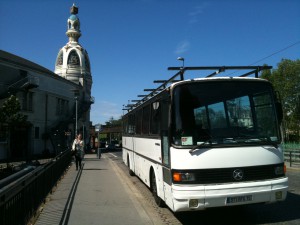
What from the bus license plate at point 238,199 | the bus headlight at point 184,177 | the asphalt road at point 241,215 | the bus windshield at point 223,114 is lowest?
the asphalt road at point 241,215

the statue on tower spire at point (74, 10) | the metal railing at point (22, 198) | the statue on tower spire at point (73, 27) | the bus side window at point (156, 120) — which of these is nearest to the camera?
the metal railing at point (22, 198)

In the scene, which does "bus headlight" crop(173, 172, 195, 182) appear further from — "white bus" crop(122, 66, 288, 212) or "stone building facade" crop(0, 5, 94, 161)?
"stone building facade" crop(0, 5, 94, 161)

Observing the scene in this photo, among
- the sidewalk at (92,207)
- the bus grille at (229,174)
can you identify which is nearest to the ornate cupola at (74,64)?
the sidewalk at (92,207)

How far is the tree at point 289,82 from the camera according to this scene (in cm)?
6047

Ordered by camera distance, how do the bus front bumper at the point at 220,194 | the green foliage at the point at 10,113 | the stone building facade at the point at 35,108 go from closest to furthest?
the bus front bumper at the point at 220,194
the green foliage at the point at 10,113
the stone building facade at the point at 35,108

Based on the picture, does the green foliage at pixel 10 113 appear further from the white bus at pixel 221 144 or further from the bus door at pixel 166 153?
the white bus at pixel 221 144

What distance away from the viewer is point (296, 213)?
26.3 feet

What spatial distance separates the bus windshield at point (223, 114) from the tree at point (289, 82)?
54.6 metres

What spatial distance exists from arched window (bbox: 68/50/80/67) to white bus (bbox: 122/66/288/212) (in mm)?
61913

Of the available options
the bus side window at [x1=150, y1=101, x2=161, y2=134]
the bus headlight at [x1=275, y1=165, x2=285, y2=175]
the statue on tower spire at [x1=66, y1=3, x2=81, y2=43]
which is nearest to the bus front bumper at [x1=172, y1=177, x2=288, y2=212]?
the bus headlight at [x1=275, y1=165, x2=285, y2=175]

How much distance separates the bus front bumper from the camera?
22.3 feet

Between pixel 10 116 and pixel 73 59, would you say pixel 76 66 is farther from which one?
pixel 10 116

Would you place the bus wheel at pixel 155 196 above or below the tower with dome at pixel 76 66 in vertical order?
below

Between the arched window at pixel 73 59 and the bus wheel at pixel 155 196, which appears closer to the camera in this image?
the bus wheel at pixel 155 196
